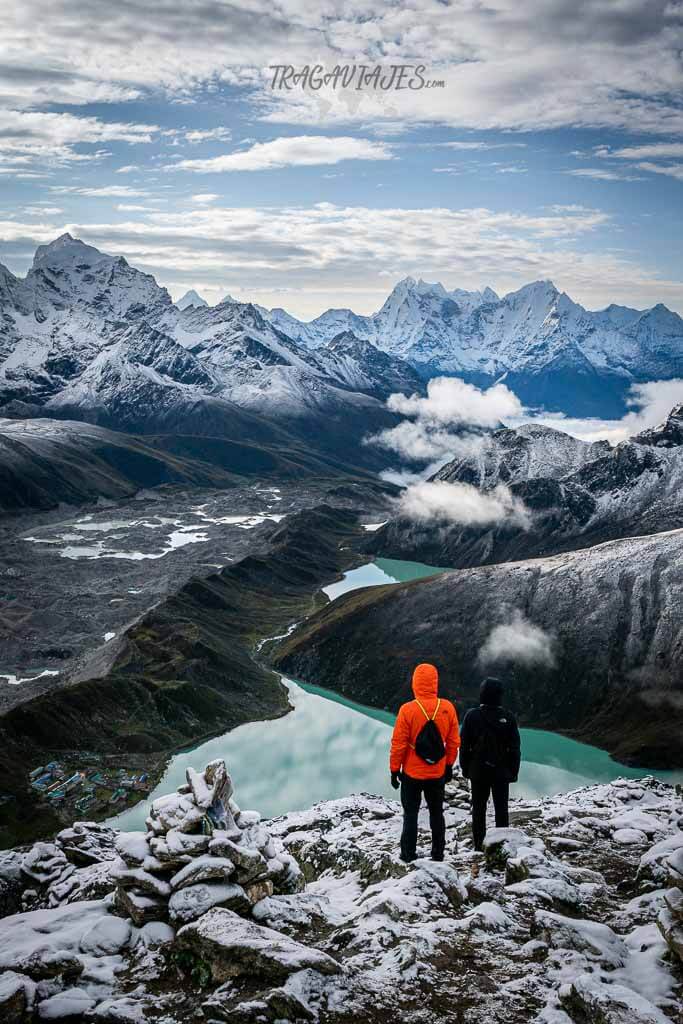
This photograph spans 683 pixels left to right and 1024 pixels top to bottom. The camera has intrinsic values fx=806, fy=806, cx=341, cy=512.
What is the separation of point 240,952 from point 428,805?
6290 mm

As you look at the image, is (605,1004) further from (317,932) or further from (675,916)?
(317,932)

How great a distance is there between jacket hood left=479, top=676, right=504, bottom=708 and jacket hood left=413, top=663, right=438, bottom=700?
1587 millimetres

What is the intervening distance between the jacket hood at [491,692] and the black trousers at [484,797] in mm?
1943

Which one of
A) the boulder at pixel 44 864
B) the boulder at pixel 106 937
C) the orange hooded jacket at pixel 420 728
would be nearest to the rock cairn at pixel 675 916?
the orange hooded jacket at pixel 420 728

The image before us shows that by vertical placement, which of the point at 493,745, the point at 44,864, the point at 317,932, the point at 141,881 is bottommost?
the point at 44,864

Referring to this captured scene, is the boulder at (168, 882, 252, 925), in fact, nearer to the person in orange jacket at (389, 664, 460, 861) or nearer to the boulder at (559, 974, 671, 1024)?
the person in orange jacket at (389, 664, 460, 861)

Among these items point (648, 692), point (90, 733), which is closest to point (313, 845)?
point (90, 733)

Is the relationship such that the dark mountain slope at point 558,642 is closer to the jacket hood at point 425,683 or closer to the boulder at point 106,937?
the jacket hood at point 425,683

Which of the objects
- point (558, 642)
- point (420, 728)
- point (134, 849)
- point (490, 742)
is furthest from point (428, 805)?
point (558, 642)

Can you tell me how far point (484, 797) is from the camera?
72.0 feet

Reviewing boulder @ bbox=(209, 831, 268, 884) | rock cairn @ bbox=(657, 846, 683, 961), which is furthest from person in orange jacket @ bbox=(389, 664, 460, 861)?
rock cairn @ bbox=(657, 846, 683, 961)

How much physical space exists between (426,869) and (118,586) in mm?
171823

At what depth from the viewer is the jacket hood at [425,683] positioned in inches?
768

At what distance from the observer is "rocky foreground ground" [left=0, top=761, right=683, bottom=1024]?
15.0 metres
